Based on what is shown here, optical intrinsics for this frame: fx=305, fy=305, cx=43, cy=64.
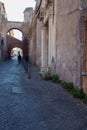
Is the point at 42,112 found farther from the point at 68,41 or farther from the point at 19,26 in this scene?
the point at 19,26

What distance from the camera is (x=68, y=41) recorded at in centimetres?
1174

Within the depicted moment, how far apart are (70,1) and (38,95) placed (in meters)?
3.86

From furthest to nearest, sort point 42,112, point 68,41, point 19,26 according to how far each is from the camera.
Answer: point 19,26, point 68,41, point 42,112

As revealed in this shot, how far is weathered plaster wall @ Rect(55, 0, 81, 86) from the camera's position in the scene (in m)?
10.3

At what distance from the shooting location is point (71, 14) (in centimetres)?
1123

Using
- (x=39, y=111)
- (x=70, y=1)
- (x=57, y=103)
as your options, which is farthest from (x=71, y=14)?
(x=39, y=111)

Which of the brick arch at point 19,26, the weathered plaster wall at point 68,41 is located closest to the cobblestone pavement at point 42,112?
the weathered plaster wall at point 68,41

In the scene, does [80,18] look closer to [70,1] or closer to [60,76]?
[70,1]

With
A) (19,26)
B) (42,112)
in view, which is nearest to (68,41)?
(42,112)

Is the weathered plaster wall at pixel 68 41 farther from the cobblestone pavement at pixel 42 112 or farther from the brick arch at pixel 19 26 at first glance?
the brick arch at pixel 19 26

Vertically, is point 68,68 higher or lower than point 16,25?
lower

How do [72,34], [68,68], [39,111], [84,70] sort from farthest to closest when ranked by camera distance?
1. [68,68]
2. [72,34]
3. [84,70]
4. [39,111]

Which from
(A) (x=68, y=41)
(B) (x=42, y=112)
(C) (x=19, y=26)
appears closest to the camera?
(B) (x=42, y=112)

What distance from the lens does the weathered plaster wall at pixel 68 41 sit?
33.7ft
